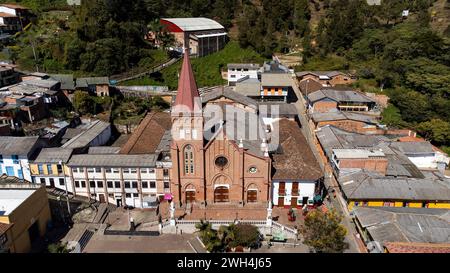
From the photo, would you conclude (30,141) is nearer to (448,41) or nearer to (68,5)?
(68,5)

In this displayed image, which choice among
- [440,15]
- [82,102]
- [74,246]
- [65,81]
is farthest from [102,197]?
[440,15]

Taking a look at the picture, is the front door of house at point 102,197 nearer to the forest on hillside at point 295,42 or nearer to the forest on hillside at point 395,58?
the forest on hillside at point 295,42

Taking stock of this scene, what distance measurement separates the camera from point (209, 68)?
7444cm

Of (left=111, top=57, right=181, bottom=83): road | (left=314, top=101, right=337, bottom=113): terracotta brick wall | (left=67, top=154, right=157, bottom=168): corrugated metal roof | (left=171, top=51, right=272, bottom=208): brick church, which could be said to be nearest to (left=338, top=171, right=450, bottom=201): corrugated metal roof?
(left=171, top=51, right=272, bottom=208): brick church

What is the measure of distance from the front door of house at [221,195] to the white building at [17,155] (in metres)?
19.7

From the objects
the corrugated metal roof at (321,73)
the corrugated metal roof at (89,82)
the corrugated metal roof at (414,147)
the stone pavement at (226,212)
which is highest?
the corrugated metal roof at (89,82)

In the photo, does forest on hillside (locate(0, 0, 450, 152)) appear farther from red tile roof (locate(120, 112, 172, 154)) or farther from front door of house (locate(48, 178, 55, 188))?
front door of house (locate(48, 178, 55, 188))

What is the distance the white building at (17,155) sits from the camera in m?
36.7

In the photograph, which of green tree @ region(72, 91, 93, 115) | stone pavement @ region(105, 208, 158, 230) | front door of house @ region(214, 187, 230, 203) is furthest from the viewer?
green tree @ region(72, 91, 93, 115)

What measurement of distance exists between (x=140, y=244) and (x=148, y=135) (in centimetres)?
1608

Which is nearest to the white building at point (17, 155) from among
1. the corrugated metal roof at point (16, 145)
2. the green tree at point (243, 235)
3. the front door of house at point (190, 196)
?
the corrugated metal roof at point (16, 145)

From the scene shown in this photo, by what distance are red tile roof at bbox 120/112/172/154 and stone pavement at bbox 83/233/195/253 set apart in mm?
10219

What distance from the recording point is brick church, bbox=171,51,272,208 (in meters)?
31.9
